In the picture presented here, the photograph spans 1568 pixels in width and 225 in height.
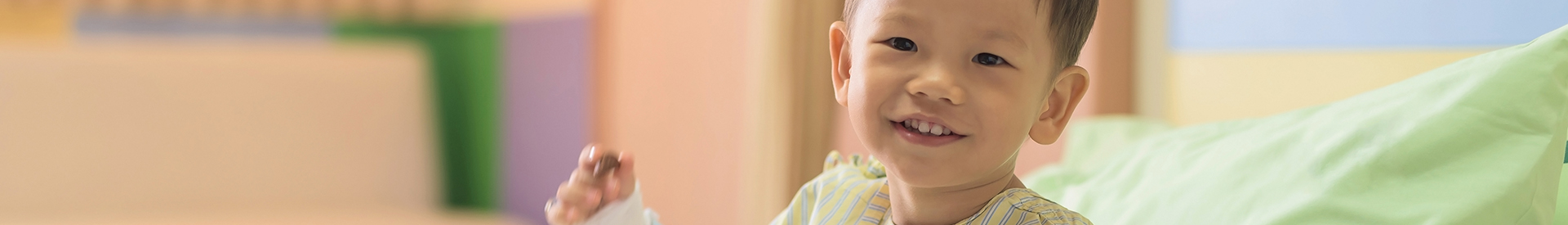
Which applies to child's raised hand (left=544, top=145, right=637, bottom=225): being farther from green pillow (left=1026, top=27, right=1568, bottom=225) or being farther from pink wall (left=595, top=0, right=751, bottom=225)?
pink wall (left=595, top=0, right=751, bottom=225)

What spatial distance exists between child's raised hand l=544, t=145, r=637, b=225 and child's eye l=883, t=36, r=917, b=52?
23cm

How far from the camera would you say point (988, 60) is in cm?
47

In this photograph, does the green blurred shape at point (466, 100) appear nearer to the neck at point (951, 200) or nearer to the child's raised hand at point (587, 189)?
the child's raised hand at point (587, 189)

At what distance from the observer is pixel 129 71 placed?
2008 mm

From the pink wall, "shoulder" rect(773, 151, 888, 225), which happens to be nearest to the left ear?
"shoulder" rect(773, 151, 888, 225)

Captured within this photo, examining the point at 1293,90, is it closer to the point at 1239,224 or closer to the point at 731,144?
the point at 1239,224

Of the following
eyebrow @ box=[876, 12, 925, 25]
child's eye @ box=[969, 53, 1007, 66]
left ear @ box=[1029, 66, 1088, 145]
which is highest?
eyebrow @ box=[876, 12, 925, 25]

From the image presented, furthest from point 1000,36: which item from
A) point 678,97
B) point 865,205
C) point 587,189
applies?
point 678,97

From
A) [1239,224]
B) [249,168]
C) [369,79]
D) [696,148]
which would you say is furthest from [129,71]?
[1239,224]

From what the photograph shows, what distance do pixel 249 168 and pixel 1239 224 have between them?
79.0 inches

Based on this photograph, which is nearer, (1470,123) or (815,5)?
(1470,123)

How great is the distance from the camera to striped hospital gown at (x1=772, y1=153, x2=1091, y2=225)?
1.67 ft

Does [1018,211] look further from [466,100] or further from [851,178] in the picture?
[466,100]

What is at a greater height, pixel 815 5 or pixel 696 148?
pixel 815 5
